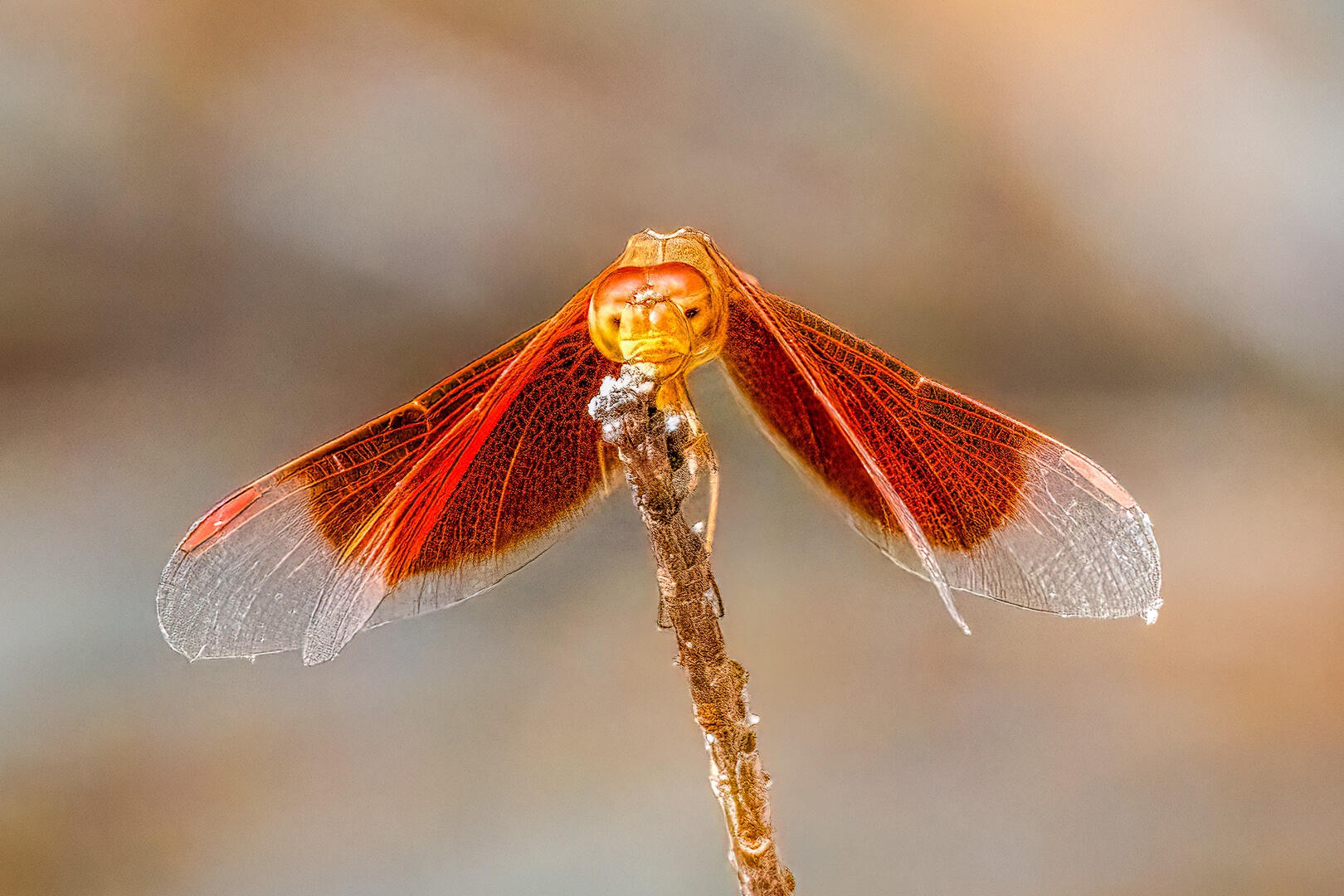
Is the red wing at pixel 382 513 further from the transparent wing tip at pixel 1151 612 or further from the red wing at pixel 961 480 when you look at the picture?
the transparent wing tip at pixel 1151 612

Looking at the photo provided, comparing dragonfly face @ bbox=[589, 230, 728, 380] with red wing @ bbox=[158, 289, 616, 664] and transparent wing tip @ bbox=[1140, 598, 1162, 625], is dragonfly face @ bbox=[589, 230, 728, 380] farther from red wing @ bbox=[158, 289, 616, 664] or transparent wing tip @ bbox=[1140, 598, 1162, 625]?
transparent wing tip @ bbox=[1140, 598, 1162, 625]

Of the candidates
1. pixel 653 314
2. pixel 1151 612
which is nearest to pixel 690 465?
pixel 653 314

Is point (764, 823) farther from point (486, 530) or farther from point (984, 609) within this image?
point (984, 609)

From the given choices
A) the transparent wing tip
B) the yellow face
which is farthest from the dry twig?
the transparent wing tip

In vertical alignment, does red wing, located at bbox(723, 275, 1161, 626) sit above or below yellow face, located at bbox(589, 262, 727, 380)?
below

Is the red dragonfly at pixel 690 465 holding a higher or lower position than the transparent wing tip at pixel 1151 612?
higher

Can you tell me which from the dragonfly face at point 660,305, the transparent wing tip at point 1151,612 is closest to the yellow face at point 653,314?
the dragonfly face at point 660,305

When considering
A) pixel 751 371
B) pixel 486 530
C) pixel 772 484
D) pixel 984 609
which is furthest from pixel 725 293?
pixel 984 609
